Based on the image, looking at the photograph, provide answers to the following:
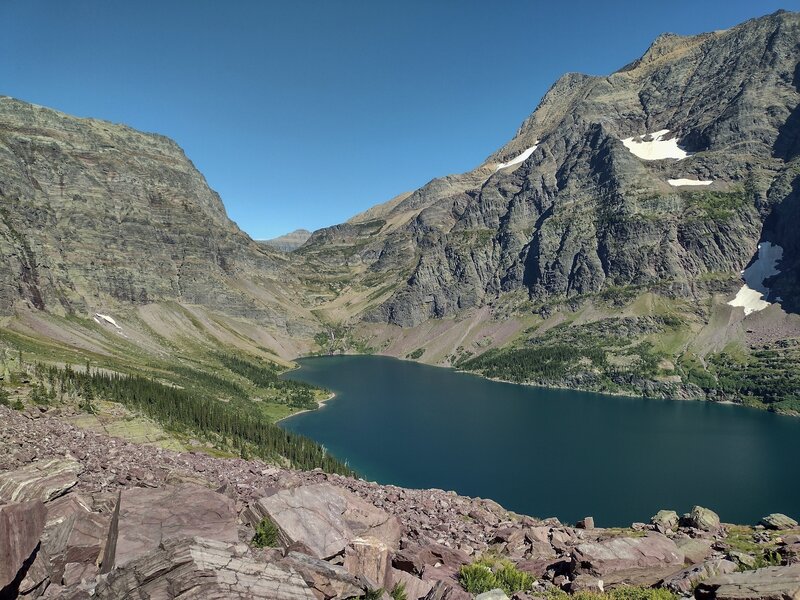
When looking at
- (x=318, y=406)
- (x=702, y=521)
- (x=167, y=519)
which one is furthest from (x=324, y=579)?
(x=318, y=406)

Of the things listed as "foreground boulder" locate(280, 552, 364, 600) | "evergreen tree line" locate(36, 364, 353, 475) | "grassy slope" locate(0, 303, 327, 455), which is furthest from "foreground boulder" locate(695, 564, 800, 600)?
"evergreen tree line" locate(36, 364, 353, 475)

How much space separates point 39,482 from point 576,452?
118 m

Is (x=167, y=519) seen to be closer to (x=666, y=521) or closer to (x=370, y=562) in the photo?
(x=370, y=562)

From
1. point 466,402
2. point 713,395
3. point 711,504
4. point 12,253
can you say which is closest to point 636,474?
point 711,504

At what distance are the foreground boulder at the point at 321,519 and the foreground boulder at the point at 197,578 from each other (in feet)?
17.3

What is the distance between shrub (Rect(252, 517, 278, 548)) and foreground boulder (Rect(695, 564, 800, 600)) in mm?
16157

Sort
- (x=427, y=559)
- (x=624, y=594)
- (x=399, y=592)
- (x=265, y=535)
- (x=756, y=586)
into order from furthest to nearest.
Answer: (x=427, y=559) → (x=265, y=535) → (x=624, y=594) → (x=399, y=592) → (x=756, y=586)

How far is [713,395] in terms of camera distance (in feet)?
639

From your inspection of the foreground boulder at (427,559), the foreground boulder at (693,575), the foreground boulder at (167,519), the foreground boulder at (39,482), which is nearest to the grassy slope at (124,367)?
the foreground boulder at (39,482)

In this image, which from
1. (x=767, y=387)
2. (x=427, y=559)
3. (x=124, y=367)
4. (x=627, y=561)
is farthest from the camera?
(x=767, y=387)

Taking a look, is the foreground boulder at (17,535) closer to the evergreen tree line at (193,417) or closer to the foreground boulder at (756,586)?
the foreground boulder at (756,586)

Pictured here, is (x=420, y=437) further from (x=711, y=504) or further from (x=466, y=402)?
(x=711, y=504)

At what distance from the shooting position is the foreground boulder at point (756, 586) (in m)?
14.6

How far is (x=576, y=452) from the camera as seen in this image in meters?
115
